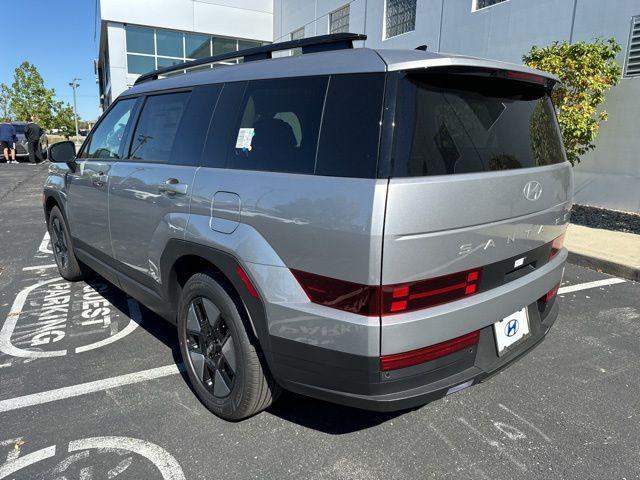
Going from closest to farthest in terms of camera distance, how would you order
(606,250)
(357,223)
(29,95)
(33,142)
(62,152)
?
(357,223) → (62,152) → (606,250) → (33,142) → (29,95)

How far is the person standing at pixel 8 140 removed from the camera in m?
19.1

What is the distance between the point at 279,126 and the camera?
235 cm

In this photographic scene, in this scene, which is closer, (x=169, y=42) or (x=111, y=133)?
(x=111, y=133)

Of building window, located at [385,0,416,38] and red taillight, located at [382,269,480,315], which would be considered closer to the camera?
red taillight, located at [382,269,480,315]

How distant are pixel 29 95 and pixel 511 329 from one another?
51.5m

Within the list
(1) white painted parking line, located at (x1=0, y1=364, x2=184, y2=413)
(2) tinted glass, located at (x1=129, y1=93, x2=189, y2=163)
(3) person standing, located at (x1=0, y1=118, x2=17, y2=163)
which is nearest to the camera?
(1) white painted parking line, located at (x1=0, y1=364, x2=184, y2=413)

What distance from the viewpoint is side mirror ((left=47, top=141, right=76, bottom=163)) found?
14.4 ft

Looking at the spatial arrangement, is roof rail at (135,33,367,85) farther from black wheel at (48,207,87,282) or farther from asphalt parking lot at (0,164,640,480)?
black wheel at (48,207,87,282)

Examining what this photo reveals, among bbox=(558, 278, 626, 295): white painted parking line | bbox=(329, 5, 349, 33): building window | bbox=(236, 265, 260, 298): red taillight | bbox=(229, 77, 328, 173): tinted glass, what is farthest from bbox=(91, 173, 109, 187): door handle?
bbox=(329, 5, 349, 33): building window

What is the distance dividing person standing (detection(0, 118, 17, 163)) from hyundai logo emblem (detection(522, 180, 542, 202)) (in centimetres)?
2174

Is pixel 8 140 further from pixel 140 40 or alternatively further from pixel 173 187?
pixel 173 187

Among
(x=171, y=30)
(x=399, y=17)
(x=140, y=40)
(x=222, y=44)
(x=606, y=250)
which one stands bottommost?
(x=606, y=250)

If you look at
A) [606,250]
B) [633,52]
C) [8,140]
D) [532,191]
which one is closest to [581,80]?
[633,52]

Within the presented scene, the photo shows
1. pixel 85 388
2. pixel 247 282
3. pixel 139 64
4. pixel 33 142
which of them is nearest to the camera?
pixel 247 282
